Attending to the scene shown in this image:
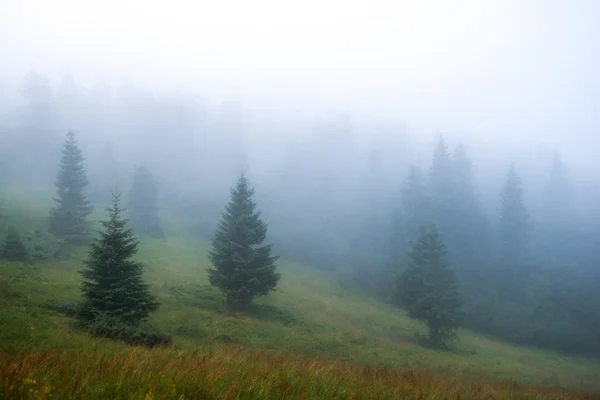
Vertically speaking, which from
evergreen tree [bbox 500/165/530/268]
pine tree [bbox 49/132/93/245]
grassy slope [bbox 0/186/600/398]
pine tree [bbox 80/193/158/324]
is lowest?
grassy slope [bbox 0/186/600/398]

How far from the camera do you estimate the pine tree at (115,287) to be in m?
13.3

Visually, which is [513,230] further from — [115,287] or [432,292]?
[115,287]

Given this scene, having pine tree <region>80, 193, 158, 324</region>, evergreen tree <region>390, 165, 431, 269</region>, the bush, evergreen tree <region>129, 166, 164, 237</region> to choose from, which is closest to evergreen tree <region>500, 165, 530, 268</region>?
evergreen tree <region>390, 165, 431, 269</region>

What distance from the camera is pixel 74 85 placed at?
98.4 metres

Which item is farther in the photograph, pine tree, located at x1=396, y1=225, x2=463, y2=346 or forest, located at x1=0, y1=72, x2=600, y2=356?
forest, located at x1=0, y1=72, x2=600, y2=356

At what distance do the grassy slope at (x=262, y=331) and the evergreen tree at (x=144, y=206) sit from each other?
8.92 meters

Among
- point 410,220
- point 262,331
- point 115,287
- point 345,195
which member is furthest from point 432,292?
point 345,195

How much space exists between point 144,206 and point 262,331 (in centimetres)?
3996

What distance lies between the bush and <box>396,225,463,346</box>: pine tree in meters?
23.1

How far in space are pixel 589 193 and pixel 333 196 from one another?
6332 centimetres

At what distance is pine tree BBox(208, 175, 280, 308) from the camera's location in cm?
2502

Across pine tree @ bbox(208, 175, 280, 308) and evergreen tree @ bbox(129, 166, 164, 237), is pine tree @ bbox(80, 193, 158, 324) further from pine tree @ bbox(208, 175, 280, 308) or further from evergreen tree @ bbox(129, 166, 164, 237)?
evergreen tree @ bbox(129, 166, 164, 237)

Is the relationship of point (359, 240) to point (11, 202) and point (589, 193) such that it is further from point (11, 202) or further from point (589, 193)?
point (589, 193)

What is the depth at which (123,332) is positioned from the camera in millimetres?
11594
